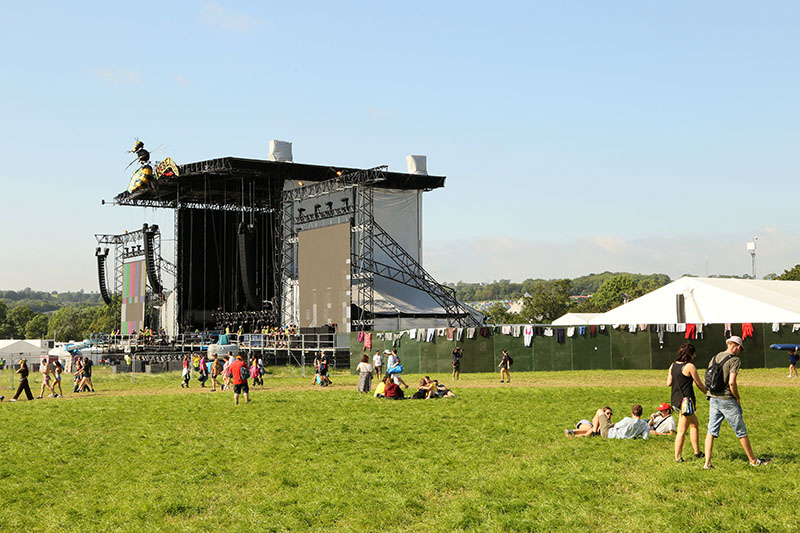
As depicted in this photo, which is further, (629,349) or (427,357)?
(427,357)

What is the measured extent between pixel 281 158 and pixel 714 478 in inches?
1909

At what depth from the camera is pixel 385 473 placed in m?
11.4

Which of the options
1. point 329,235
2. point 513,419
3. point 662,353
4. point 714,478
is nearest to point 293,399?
point 513,419

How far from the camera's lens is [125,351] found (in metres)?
56.7

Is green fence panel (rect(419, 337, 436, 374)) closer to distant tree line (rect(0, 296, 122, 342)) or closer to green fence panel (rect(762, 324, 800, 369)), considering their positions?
green fence panel (rect(762, 324, 800, 369))

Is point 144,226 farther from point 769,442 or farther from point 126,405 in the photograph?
point 769,442

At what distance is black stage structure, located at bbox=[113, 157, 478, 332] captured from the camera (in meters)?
51.3

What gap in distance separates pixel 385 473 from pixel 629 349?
24.1 m

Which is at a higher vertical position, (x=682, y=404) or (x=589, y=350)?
(x=682, y=404)

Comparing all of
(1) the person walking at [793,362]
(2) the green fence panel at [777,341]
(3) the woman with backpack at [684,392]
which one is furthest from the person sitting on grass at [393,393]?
(2) the green fence panel at [777,341]

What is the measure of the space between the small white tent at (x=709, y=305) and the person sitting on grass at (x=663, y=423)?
80.8 feet

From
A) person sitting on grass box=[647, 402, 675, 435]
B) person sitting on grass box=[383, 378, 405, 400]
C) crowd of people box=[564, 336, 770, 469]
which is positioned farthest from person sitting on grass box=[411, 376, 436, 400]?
crowd of people box=[564, 336, 770, 469]

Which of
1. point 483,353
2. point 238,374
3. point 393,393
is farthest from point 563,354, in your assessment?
point 238,374

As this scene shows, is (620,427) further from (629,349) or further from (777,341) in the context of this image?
(777,341)
